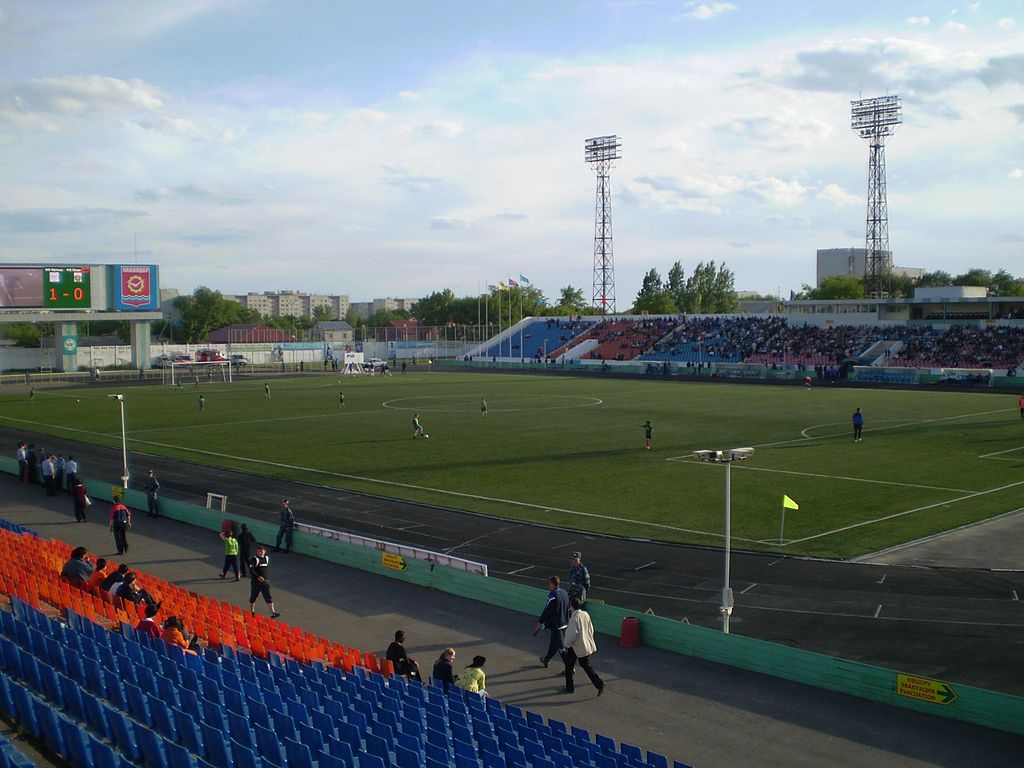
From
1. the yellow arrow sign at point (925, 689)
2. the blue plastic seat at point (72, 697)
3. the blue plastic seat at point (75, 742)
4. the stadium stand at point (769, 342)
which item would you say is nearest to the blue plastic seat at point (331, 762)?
the blue plastic seat at point (75, 742)

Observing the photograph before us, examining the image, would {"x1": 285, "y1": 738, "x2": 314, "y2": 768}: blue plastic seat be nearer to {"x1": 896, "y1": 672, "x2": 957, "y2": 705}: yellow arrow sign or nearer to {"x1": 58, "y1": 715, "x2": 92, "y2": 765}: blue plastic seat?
{"x1": 58, "y1": 715, "x2": 92, "y2": 765}: blue plastic seat

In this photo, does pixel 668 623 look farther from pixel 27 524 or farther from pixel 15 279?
pixel 15 279

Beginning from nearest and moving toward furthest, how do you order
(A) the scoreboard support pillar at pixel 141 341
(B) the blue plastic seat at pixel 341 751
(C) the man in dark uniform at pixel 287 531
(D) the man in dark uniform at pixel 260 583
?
1. (B) the blue plastic seat at pixel 341 751
2. (D) the man in dark uniform at pixel 260 583
3. (C) the man in dark uniform at pixel 287 531
4. (A) the scoreboard support pillar at pixel 141 341

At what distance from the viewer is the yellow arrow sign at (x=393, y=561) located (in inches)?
835

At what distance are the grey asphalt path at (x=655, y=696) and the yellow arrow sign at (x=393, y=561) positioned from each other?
0.39 m

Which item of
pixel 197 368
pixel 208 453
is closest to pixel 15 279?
pixel 197 368

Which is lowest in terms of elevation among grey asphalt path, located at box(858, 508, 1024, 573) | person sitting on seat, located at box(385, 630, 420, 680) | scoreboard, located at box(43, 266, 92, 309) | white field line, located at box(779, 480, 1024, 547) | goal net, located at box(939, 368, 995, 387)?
grey asphalt path, located at box(858, 508, 1024, 573)

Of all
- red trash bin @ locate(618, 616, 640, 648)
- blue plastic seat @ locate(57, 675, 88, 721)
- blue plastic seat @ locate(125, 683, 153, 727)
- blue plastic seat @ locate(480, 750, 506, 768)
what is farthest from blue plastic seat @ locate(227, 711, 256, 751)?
red trash bin @ locate(618, 616, 640, 648)

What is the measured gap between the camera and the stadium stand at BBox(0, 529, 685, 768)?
9695 mm

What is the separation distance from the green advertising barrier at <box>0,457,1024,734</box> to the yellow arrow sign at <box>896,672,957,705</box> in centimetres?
1

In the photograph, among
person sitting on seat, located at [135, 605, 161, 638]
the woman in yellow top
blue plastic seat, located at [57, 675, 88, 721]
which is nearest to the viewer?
blue plastic seat, located at [57, 675, 88, 721]

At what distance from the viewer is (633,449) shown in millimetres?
42375

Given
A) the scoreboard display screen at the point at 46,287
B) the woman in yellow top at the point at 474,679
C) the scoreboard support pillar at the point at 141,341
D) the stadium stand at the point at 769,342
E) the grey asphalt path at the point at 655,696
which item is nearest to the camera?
the grey asphalt path at the point at 655,696

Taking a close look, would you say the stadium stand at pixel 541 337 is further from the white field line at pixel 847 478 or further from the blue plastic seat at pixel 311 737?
the blue plastic seat at pixel 311 737
